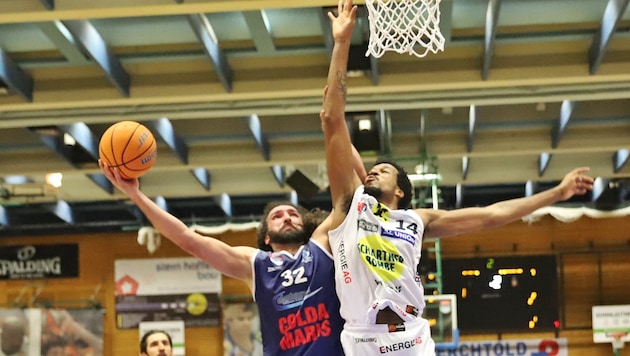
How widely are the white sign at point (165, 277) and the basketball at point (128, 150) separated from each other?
1277 cm

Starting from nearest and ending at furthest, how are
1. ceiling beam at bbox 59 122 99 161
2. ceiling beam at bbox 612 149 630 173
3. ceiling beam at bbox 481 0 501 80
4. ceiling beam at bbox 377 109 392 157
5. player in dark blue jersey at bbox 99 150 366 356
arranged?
1. player in dark blue jersey at bbox 99 150 366 356
2. ceiling beam at bbox 481 0 501 80
3. ceiling beam at bbox 377 109 392 157
4. ceiling beam at bbox 59 122 99 161
5. ceiling beam at bbox 612 149 630 173

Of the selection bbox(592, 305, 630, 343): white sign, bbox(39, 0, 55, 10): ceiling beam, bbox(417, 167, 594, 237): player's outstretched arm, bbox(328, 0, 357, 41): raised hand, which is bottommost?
bbox(592, 305, 630, 343): white sign

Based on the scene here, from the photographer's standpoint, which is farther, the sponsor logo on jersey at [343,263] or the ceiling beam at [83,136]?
the ceiling beam at [83,136]

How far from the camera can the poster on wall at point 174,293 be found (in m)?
18.1

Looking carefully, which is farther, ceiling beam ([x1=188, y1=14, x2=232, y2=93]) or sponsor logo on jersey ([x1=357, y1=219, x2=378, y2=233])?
ceiling beam ([x1=188, y1=14, x2=232, y2=93])

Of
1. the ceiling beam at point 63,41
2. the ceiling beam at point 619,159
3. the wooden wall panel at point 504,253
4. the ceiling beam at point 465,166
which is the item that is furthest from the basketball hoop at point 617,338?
the ceiling beam at point 63,41

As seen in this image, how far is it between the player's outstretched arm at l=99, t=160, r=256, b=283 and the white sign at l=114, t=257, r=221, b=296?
12391 millimetres

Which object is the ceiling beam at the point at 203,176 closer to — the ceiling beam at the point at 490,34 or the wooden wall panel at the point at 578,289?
the ceiling beam at the point at 490,34

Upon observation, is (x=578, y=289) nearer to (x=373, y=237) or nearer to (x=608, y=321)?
(x=608, y=321)

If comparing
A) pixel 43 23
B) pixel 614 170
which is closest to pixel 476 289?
pixel 614 170

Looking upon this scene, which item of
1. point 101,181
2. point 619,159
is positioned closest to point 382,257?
point 619,159

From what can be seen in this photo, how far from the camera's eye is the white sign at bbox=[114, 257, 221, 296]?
18125 mm

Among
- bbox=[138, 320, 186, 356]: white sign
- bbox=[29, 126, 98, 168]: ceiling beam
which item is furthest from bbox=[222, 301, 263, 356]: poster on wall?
bbox=[29, 126, 98, 168]: ceiling beam

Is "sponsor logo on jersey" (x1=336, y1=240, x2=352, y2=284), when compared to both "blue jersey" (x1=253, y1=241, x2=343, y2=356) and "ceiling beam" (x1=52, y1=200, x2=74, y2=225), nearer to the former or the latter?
"blue jersey" (x1=253, y1=241, x2=343, y2=356)
